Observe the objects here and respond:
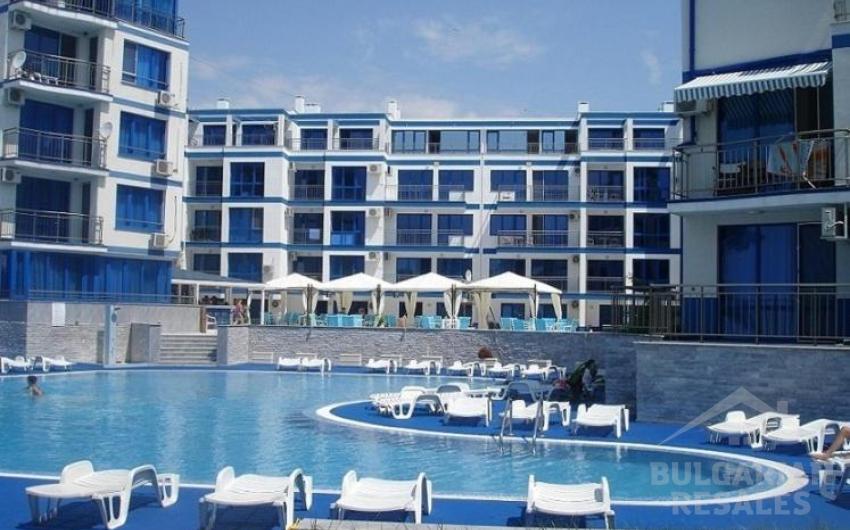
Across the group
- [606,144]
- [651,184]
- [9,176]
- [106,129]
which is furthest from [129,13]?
[651,184]

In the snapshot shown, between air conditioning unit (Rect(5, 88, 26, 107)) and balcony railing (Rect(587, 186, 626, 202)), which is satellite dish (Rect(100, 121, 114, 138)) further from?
balcony railing (Rect(587, 186, 626, 202))

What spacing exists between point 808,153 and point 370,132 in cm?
4084

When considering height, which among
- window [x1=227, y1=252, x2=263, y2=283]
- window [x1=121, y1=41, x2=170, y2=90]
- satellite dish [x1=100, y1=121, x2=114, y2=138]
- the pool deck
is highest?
window [x1=121, y1=41, x2=170, y2=90]

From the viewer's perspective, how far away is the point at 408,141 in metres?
57.2

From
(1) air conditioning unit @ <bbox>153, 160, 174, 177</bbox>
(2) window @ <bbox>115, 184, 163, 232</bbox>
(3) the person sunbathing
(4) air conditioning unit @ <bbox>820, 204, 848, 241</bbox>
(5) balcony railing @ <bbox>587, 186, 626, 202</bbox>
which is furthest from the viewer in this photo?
(5) balcony railing @ <bbox>587, 186, 626, 202</bbox>

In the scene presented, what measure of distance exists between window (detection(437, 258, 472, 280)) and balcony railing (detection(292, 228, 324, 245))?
7.50m

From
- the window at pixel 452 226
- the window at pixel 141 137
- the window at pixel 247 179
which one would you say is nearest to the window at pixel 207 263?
the window at pixel 247 179

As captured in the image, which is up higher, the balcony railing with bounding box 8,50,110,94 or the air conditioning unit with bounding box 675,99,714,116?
the balcony railing with bounding box 8,50,110,94

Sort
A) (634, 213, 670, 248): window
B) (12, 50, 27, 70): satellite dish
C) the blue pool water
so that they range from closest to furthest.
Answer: the blue pool water < (12, 50, 27, 70): satellite dish < (634, 213, 670, 248): window

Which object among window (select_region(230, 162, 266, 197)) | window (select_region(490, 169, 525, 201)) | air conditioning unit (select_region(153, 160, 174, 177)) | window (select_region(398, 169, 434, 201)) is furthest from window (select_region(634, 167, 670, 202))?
air conditioning unit (select_region(153, 160, 174, 177))

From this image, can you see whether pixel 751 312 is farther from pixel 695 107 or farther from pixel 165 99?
pixel 165 99

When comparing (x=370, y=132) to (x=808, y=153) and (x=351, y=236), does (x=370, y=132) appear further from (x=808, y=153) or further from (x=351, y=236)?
(x=808, y=153)

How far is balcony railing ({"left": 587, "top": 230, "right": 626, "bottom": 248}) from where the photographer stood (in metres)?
52.1

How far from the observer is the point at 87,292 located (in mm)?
34562
